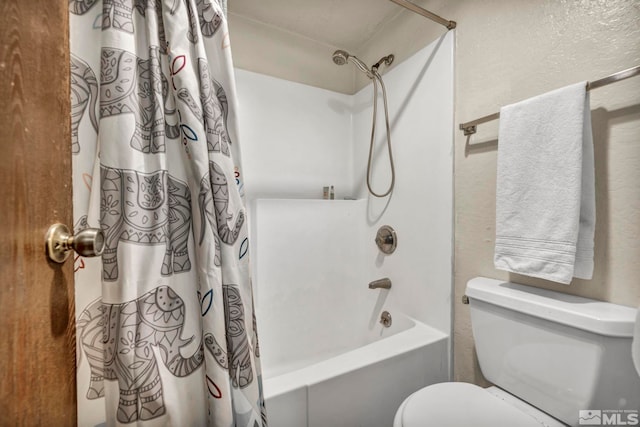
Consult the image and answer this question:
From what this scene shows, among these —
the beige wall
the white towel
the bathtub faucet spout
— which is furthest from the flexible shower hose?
the white towel

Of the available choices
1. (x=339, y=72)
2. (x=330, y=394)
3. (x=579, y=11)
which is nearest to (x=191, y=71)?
(x=330, y=394)

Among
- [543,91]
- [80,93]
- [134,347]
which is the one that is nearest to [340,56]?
[543,91]

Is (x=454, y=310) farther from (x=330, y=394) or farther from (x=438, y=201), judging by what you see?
(x=330, y=394)

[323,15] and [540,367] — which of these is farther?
[323,15]

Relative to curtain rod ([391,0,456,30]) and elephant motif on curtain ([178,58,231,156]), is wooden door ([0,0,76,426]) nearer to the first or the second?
elephant motif on curtain ([178,58,231,156])

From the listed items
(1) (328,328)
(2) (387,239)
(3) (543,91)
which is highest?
(3) (543,91)

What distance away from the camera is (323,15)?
1.61m

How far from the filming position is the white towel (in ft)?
2.74

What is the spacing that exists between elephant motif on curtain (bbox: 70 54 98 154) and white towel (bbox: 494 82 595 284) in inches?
51.8

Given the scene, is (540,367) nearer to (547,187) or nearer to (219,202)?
(547,187)

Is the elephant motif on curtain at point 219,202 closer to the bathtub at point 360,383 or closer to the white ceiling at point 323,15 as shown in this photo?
the bathtub at point 360,383

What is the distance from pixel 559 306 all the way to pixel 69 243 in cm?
126

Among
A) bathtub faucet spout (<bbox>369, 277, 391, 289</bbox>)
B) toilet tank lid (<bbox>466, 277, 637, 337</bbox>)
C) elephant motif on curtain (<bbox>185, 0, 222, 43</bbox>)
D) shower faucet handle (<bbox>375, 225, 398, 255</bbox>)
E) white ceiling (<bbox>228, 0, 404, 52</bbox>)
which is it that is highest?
white ceiling (<bbox>228, 0, 404, 52</bbox>)

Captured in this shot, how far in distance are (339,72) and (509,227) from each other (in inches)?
60.0
